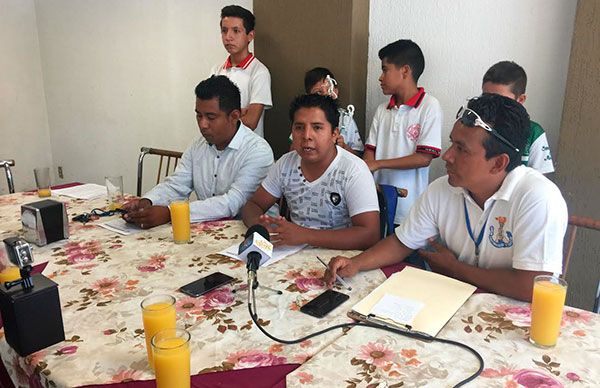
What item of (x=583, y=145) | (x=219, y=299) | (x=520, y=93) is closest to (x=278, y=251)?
(x=219, y=299)

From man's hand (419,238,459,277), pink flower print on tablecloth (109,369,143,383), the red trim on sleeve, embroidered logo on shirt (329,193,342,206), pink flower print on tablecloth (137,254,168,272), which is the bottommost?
pink flower print on tablecloth (109,369,143,383)

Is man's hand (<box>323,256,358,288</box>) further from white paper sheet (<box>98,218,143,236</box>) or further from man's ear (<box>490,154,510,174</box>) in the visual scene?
white paper sheet (<box>98,218,143,236</box>)

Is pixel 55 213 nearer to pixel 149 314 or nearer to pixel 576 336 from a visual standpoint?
pixel 149 314

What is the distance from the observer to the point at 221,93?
2.22 meters

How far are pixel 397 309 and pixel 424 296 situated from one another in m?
0.12

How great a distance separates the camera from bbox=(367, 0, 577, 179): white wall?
7.62 feet

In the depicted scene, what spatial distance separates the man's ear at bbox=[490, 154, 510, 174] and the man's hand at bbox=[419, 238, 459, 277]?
29 centimetres

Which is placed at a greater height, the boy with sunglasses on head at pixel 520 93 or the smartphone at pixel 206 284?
the boy with sunglasses on head at pixel 520 93

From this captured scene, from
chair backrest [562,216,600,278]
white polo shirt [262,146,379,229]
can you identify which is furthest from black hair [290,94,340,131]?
chair backrest [562,216,600,278]

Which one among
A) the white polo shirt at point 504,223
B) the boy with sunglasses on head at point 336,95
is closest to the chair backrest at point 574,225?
the white polo shirt at point 504,223

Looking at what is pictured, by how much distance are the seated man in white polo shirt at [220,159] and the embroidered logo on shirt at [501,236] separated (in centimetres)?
114

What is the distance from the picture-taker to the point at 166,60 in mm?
4020

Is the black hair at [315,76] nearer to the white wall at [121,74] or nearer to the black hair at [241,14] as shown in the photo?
the black hair at [241,14]

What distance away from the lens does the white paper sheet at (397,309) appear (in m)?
1.14
